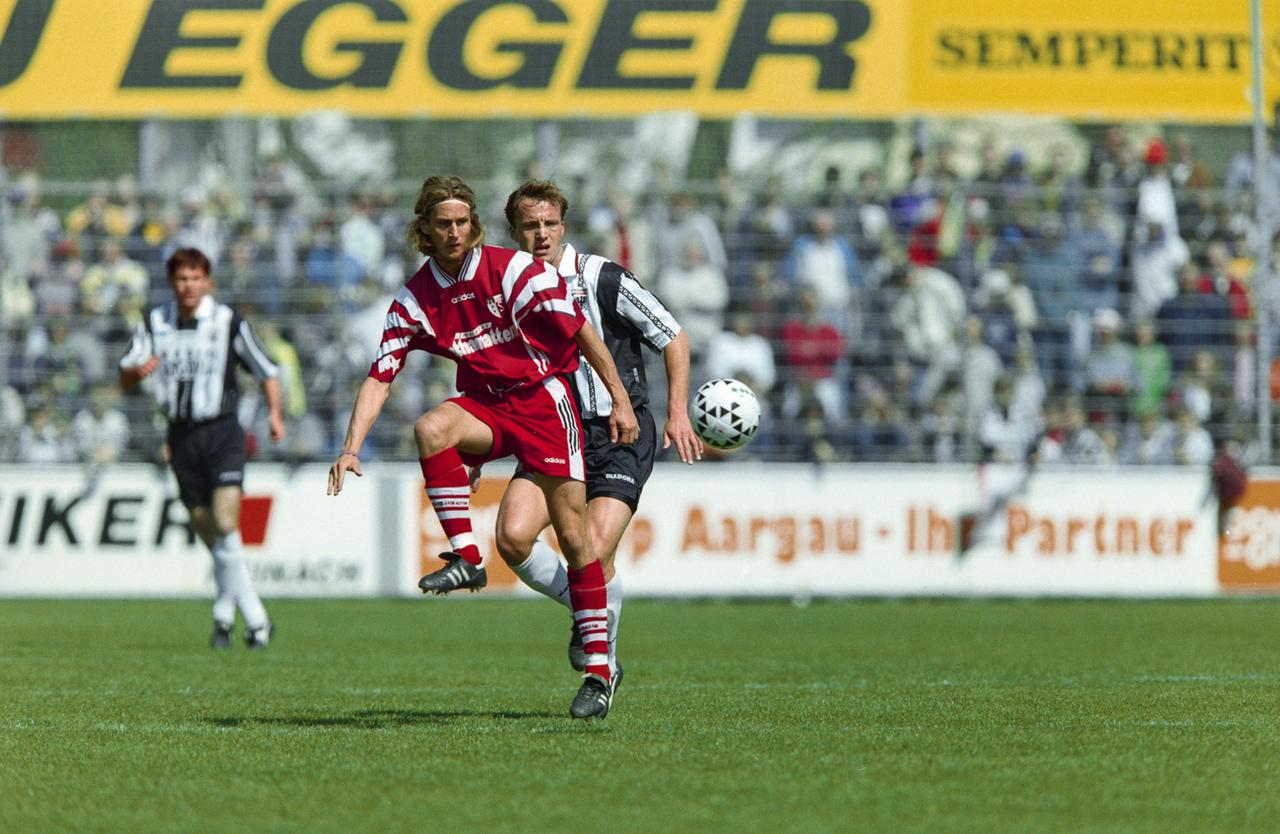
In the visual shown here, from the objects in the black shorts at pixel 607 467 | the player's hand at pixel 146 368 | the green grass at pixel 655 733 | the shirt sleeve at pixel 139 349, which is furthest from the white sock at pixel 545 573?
the shirt sleeve at pixel 139 349

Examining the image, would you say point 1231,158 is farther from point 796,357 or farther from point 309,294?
point 309,294

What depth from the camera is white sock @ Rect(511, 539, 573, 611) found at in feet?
29.1

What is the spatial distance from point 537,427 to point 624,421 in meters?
0.35

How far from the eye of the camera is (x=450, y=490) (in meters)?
8.21

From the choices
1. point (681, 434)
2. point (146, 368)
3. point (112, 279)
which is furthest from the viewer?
point (112, 279)

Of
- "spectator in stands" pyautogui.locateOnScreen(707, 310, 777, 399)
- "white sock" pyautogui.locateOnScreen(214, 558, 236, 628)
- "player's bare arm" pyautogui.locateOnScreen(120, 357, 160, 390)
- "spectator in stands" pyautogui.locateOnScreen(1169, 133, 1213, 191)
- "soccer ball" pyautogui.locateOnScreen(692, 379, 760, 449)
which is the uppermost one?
"spectator in stands" pyautogui.locateOnScreen(1169, 133, 1213, 191)

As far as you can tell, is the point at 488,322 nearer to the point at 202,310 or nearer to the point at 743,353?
the point at 202,310

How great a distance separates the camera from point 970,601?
61.7 ft

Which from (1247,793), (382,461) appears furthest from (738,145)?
(1247,793)

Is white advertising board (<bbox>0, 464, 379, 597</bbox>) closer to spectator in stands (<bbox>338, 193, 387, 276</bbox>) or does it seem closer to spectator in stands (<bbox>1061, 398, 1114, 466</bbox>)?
spectator in stands (<bbox>338, 193, 387, 276</bbox>)

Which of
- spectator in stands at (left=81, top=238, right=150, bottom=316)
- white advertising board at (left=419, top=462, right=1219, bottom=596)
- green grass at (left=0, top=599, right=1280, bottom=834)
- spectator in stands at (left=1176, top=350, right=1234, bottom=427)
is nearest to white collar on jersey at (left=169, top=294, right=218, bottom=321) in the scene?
green grass at (left=0, top=599, right=1280, bottom=834)

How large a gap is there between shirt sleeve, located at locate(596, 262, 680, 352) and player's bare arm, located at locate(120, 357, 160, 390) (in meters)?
4.57

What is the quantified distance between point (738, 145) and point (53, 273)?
8.63m

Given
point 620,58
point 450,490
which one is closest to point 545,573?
point 450,490
